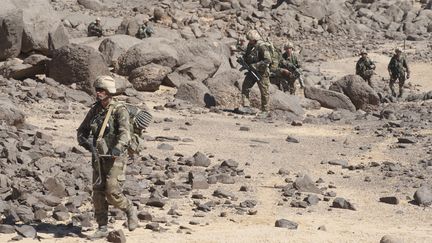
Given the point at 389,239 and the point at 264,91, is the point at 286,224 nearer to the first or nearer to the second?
the point at 389,239

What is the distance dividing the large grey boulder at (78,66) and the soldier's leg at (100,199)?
905cm

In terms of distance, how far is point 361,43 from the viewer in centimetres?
3294

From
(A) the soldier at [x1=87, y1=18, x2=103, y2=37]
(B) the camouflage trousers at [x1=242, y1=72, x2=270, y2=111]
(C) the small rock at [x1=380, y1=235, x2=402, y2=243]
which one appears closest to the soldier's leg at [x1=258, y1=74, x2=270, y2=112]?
(B) the camouflage trousers at [x1=242, y1=72, x2=270, y2=111]

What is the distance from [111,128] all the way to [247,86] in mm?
9374

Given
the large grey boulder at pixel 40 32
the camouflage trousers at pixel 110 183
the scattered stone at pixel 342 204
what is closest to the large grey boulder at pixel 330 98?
the large grey boulder at pixel 40 32

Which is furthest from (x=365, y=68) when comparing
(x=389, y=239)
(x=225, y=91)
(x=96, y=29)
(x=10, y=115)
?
(x=389, y=239)

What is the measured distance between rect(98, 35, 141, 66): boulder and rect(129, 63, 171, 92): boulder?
3.90 ft

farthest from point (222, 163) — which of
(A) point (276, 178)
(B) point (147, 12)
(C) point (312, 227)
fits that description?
(B) point (147, 12)

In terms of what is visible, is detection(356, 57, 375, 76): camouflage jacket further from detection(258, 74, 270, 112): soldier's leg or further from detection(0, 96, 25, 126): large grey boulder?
detection(0, 96, 25, 126): large grey boulder

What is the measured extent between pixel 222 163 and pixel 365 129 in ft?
17.1

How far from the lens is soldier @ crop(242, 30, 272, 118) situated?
50.3 feet

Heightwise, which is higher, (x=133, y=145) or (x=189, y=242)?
(x=133, y=145)

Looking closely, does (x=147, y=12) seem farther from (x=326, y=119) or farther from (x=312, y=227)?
(x=312, y=227)

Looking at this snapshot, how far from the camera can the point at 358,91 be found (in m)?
18.9
